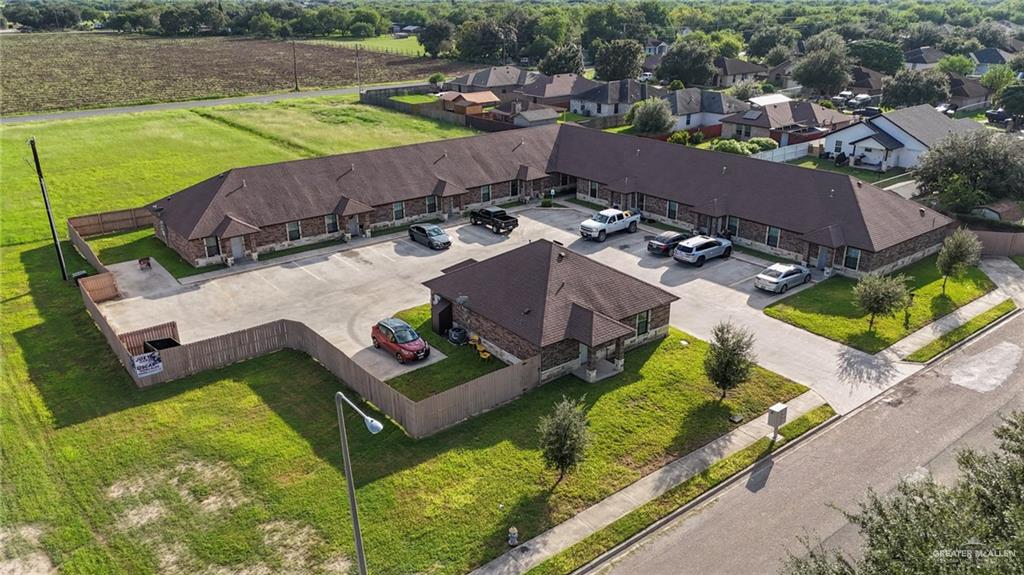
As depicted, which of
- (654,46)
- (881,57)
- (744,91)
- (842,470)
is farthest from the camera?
(654,46)

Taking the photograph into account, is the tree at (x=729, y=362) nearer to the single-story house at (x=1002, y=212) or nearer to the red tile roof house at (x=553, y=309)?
the red tile roof house at (x=553, y=309)

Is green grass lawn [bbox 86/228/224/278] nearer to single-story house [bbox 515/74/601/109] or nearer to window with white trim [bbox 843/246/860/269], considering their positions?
window with white trim [bbox 843/246/860/269]

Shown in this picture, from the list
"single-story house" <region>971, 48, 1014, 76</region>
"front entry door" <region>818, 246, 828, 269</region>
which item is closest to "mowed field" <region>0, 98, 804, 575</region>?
"front entry door" <region>818, 246, 828, 269</region>

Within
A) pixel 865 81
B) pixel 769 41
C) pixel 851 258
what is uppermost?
pixel 769 41

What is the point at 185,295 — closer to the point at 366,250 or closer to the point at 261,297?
the point at 261,297

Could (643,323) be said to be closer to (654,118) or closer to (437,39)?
(654,118)

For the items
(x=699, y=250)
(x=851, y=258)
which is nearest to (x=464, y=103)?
(x=699, y=250)

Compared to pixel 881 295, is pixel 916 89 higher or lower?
higher
